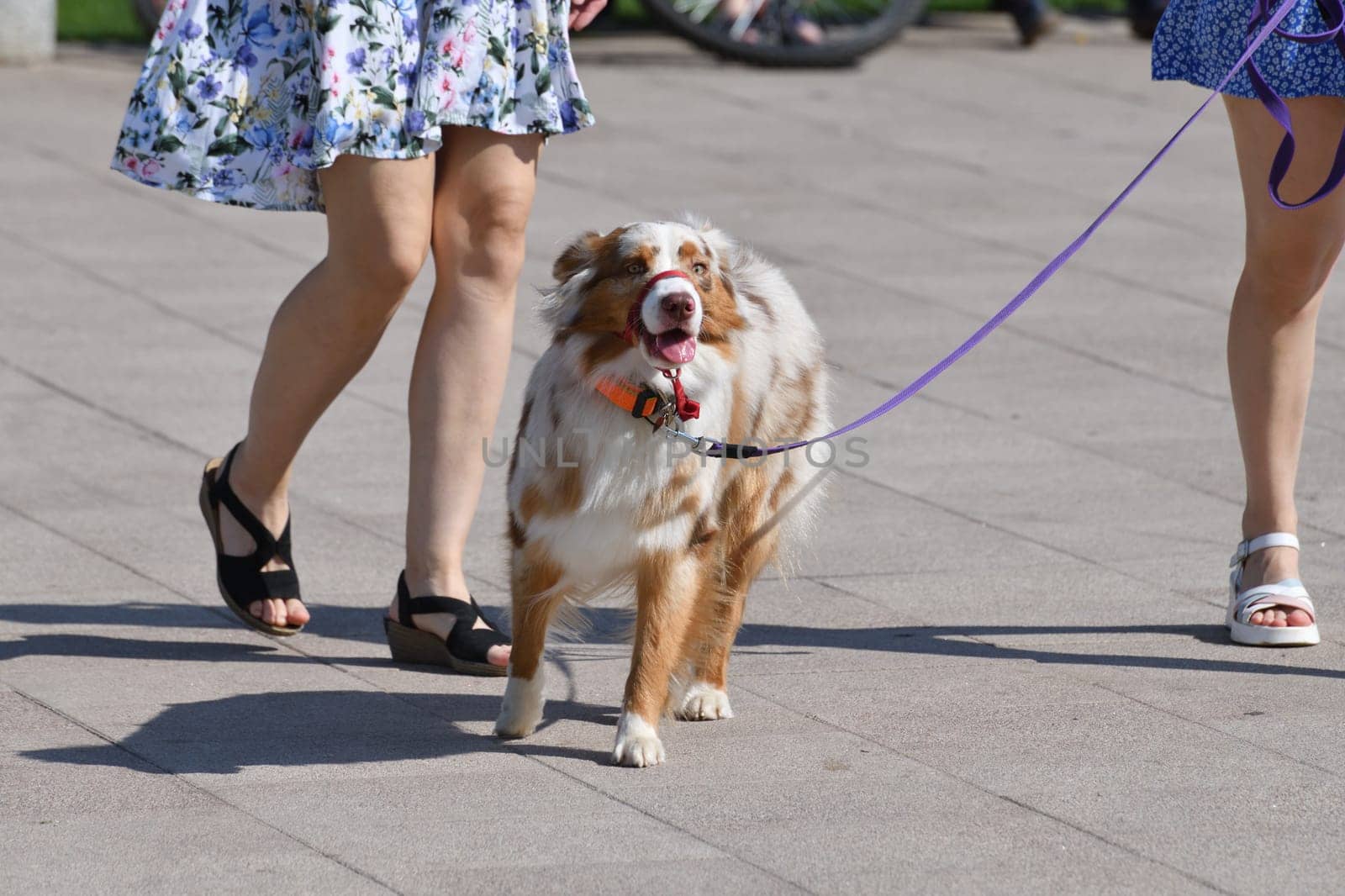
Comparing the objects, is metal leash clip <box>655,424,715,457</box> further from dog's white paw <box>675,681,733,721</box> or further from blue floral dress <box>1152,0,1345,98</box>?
blue floral dress <box>1152,0,1345,98</box>

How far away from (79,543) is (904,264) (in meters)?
4.01

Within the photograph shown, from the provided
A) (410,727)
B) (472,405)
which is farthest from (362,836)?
(472,405)

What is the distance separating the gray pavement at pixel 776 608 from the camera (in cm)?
354

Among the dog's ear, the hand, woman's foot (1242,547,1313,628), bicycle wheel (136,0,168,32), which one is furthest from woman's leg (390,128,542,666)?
bicycle wheel (136,0,168,32)

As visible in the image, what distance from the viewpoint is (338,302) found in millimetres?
4398

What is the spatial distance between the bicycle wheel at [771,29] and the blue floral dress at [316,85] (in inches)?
269

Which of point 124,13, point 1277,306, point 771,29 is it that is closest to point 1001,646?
point 1277,306

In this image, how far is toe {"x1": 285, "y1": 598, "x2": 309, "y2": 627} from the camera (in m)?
4.60

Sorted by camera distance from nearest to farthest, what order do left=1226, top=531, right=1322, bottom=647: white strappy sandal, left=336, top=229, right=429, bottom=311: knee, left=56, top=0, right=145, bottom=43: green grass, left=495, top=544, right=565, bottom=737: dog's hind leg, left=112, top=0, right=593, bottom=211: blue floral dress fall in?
left=495, top=544, right=565, bottom=737: dog's hind leg
left=112, top=0, right=593, bottom=211: blue floral dress
left=336, top=229, right=429, bottom=311: knee
left=1226, top=531, right=1322, bottom=647: white strappy sandal
left=56, top=0, right=145, bottom=43: green grass

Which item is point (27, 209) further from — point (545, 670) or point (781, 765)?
point (781, 765)

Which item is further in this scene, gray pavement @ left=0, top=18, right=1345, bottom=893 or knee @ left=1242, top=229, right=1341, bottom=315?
knee @ left=1242, top=229, right=1341, bottom=315

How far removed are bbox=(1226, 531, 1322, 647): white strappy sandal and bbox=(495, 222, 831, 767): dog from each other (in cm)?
130

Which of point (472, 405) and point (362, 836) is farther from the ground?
point (472, 405)

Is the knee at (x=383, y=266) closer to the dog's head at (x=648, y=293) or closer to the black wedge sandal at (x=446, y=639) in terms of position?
the dog's head at (x=648, y=293)
